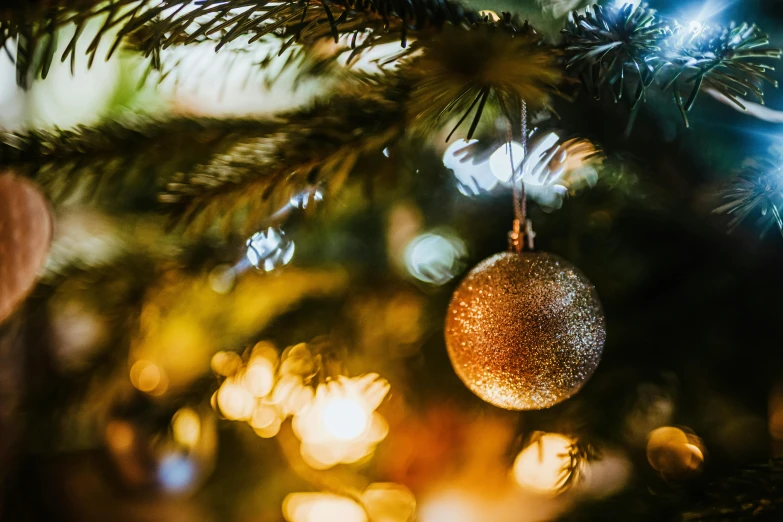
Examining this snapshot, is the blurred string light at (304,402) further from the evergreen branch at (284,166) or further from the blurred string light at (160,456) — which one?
the evergreen branch at (284,166)

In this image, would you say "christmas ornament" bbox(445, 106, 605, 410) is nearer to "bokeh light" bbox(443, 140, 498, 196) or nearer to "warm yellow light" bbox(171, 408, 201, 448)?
"bokeh light" bbox(443, 140, 498, 196)

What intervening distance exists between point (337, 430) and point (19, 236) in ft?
1.26

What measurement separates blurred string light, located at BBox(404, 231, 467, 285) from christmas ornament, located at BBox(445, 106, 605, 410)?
0.58 feet

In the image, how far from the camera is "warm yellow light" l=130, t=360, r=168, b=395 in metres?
0.69

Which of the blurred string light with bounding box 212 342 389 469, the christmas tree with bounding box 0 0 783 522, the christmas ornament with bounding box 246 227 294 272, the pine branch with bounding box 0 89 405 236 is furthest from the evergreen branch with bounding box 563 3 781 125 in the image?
the blurred string light with bounding box 212 342 389 469


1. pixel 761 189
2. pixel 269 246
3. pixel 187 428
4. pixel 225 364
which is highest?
pixel 761 189

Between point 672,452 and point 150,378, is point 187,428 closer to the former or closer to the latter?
point 150,378

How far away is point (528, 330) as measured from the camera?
296 millimetres

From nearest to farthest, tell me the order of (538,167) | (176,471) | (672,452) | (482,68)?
(482,68), (538,167), (672,452), (176,471)

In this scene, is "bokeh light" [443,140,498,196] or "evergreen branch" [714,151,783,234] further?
"bokeh light" [443,140,498,196]

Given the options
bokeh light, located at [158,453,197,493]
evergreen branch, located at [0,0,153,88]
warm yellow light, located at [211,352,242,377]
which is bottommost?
bokeh light, located at [158,453,197,493]

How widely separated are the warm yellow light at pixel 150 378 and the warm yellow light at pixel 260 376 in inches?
7.9

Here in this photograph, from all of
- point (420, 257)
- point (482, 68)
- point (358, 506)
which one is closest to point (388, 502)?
point (358, 506)

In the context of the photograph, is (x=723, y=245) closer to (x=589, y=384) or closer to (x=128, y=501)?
(x=589, y=384)
